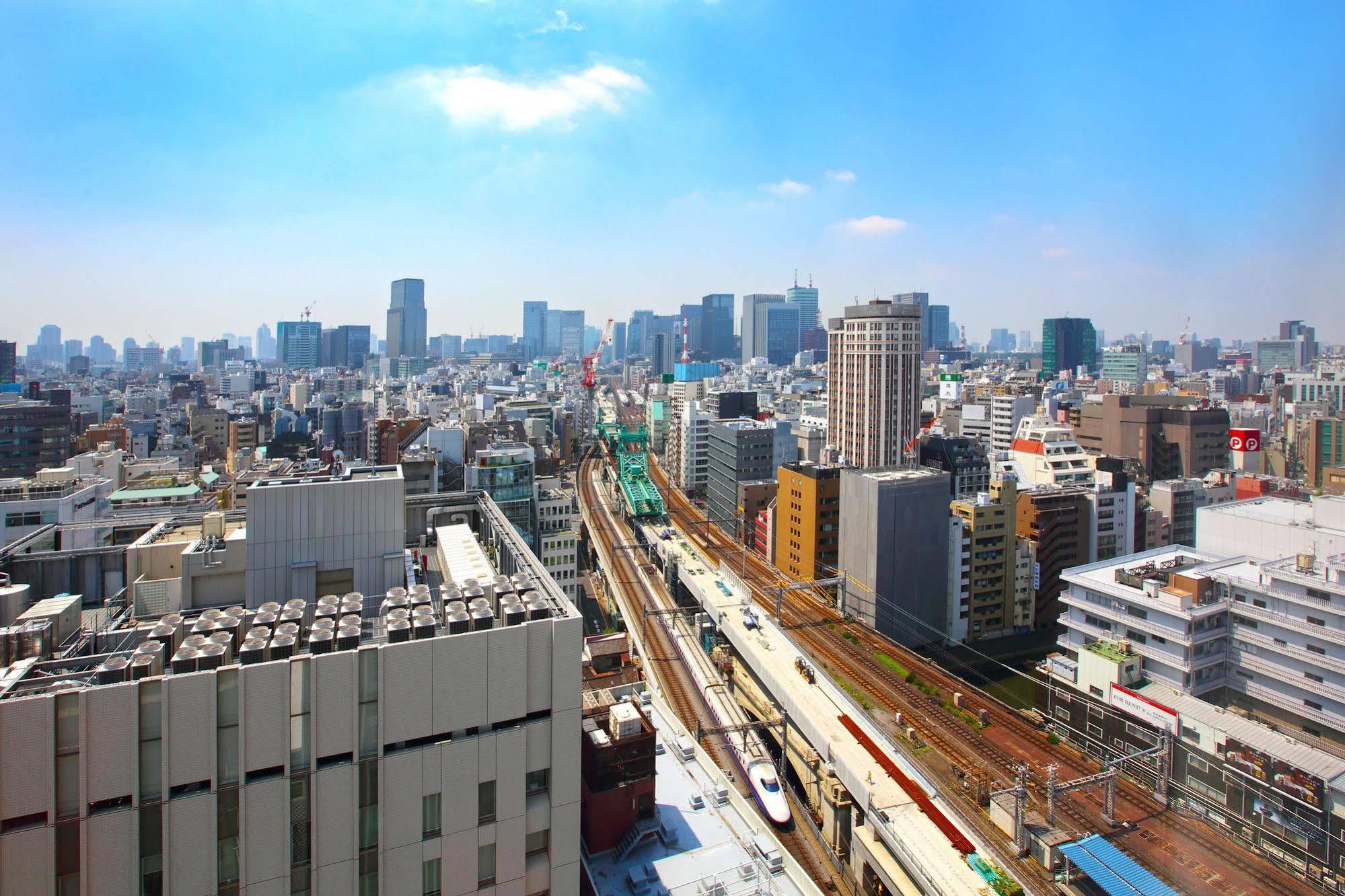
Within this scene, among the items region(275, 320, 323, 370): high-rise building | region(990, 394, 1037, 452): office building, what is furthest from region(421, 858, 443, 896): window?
region(275, 320, 323, 370): high-rise building

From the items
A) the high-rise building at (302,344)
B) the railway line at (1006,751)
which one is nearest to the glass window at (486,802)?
the railway line at (1006,751)

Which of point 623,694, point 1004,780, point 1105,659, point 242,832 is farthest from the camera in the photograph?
point 1105,659

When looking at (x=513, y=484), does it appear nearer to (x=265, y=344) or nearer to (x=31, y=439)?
(x=31, y=439)

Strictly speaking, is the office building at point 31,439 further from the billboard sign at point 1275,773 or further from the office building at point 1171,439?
the office building at point 1171,439

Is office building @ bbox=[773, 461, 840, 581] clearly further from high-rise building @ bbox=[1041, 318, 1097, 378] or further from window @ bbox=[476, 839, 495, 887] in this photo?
high-rise building @ bbox=[1041, 318, 1097, 378]

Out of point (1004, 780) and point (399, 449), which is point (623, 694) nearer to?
point (1004, 780)

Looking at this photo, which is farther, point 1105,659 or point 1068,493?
point 1068,493

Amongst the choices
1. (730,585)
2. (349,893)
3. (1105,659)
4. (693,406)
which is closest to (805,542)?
(730,585)
